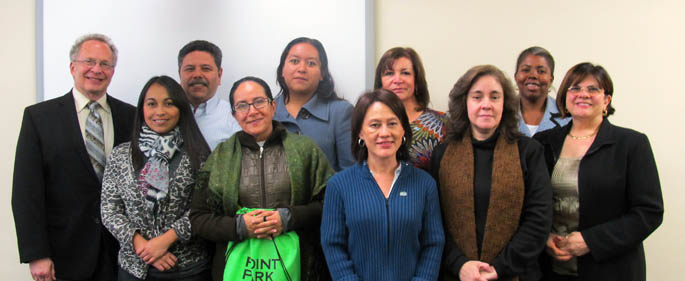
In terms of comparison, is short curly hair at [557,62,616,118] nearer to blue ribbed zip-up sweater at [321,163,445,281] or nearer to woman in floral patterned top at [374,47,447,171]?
woman in floral patterned top at [374,47,447,171]

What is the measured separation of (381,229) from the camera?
158 cm

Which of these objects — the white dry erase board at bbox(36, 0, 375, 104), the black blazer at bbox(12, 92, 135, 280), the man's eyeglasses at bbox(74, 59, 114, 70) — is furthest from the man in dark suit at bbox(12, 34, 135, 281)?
the white dry erase board at bbox(36, 0, 375, 104)

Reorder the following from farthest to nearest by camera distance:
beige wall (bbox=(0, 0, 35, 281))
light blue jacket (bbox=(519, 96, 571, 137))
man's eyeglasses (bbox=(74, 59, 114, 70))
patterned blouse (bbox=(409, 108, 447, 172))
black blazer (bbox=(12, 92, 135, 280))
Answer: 1. beige wall (bbox=(0, 0, 35, 281))
2. man's eyeglasses (bbox=(74, 59, 114, 70))
3. light blue jacket (bbox=(519, 96, 571, 137))
4. black blazer (bbox=(12, 92, 135, 280))
5. patterned blouse (bbox=(409, 108, 447, 172))

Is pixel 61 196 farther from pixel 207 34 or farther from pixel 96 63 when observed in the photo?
pixel 207 34

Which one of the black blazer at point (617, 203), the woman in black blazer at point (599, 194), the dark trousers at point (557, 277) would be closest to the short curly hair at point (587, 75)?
the woman in black blazer at point (599, 194)

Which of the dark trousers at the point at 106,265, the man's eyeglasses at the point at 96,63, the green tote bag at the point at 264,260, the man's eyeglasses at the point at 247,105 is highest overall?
the man's eyeglasses at the point at 96,63

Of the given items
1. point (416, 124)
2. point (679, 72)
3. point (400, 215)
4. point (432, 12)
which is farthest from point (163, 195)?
point (679, 72)

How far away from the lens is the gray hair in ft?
7.88

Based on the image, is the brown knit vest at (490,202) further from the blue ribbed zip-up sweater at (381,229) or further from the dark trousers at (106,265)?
the dark trousers at (106,265)

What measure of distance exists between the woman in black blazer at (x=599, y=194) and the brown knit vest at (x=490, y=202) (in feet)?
1.07

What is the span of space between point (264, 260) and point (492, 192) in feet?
3.20

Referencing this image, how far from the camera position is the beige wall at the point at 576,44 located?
245 centimetres

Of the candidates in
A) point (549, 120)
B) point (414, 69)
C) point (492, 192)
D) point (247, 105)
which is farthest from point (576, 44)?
point (247, 105)

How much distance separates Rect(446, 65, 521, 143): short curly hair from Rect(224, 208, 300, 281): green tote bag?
85 centimetres
